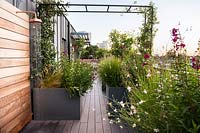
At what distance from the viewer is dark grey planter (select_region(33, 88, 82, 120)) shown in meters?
4.24

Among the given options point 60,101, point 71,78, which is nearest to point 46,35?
point 71,78

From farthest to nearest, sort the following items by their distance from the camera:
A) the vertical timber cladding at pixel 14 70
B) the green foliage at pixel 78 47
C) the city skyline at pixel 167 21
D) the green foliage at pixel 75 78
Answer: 1. the green foliage at pixel 78 47
2. the green foliage at pixel 75 78
3. the vertical timber cladding at pixel 14 70
4. the city skyline at pixel 167 21

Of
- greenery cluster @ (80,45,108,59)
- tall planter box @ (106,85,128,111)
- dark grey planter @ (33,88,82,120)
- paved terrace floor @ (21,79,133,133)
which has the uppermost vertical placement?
greenery cluster @ (80,45,108,59)

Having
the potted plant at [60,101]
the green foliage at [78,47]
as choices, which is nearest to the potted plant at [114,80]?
the potted plant at [60,101]

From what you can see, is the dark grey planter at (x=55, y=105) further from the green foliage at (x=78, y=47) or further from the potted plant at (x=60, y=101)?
the green foliage at (x=78, y=47)

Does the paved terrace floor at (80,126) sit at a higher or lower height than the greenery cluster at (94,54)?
lower

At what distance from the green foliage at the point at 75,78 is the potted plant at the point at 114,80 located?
382mm

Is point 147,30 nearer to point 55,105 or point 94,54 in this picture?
point 55,105

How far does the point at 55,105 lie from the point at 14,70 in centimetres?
108

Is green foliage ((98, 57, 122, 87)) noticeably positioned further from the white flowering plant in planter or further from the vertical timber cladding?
the white flowering plant in planter

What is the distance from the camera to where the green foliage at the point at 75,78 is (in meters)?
4.21

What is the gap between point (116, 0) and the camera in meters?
6.91

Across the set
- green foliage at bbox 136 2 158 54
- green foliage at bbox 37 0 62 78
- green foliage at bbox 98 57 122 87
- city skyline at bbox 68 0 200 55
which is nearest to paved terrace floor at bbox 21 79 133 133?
green foliage at bbox 98 57 122 87

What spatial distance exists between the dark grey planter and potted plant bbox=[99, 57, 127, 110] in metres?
0.58
